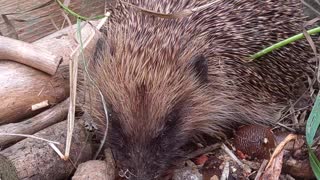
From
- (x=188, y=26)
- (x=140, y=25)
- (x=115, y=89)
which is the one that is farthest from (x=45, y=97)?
(x=188, y=26)

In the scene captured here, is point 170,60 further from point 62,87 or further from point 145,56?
point 62,87

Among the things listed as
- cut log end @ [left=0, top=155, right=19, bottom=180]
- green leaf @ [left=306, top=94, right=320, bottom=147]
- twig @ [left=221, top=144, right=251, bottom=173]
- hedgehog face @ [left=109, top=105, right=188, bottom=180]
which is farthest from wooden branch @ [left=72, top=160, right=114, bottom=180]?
green leaf @ [left=306, top=94, right=320, bottom=147]

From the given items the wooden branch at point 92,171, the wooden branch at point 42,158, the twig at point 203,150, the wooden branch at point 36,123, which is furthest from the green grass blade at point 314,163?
the wooden branch at point 36,123

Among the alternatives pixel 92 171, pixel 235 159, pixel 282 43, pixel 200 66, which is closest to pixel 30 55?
pixel 92 171

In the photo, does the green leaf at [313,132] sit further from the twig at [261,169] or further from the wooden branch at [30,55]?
the wooden branch at [30,55]

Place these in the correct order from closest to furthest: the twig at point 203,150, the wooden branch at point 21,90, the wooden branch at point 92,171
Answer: the wooden branch at point 92,171, the wooden branch at point 21,90, the twig at point 203,150

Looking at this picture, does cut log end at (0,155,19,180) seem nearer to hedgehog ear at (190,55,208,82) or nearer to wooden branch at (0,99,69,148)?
wooden branch at (0,99,69,148)
